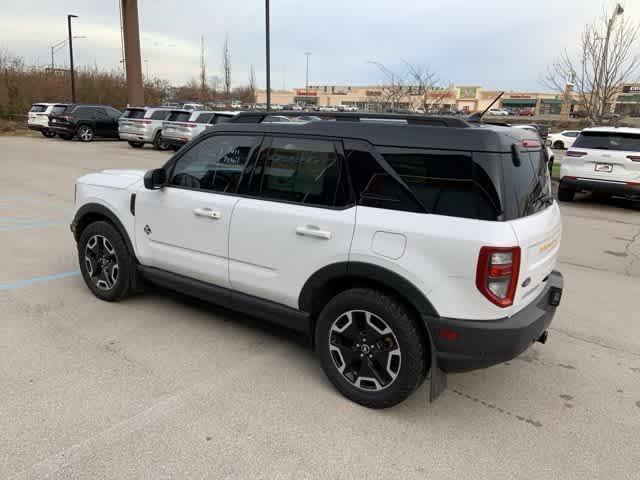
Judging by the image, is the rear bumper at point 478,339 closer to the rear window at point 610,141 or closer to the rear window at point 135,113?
the rear window at point 610,141

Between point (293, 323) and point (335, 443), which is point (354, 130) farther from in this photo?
point (335, 443)

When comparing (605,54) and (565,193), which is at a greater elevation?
(605,54)

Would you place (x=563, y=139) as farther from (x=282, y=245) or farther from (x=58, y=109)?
(x=282, y=245)

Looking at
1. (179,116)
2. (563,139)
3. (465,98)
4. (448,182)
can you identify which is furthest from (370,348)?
(465,98)

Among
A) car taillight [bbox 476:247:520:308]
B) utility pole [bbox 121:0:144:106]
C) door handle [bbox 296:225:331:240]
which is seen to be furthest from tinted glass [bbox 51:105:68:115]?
car taillight [bbox 476:247:520:308]

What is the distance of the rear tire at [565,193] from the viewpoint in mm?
11105

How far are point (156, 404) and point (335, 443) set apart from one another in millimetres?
1123

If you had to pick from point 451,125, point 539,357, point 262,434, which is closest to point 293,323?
point 262,434

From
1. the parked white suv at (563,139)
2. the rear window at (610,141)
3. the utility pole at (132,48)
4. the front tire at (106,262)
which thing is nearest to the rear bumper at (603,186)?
the rear window at (610,141)

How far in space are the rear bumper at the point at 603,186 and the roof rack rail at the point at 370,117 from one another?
8.65m

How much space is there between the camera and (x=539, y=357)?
3.84 metres

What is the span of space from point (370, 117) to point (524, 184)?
3.46 ft

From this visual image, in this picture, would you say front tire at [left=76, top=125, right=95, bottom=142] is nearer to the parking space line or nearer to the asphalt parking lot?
the parking space line

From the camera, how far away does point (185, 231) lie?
391cm
